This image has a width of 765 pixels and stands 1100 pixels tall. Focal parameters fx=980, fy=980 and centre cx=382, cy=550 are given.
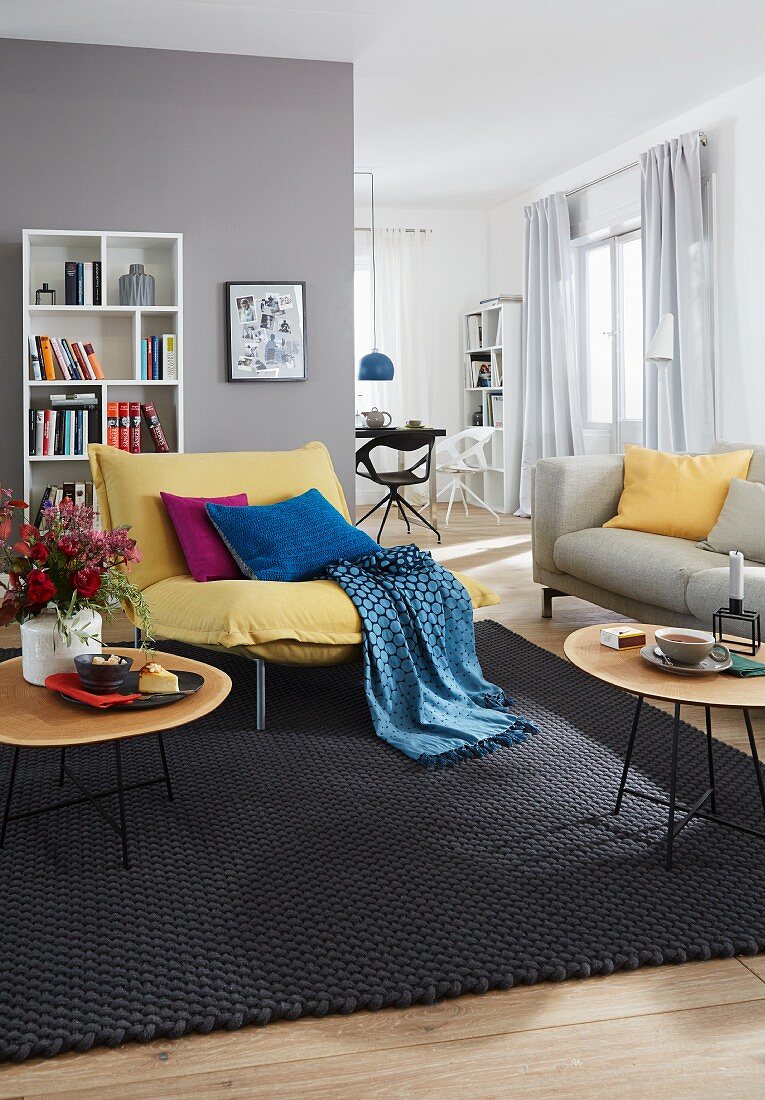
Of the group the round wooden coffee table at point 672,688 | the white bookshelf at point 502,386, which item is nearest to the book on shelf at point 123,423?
the round wooden coffee table at point 672,688

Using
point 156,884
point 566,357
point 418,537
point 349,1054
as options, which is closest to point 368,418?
point 418,537

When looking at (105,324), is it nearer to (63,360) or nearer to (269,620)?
(63,360)

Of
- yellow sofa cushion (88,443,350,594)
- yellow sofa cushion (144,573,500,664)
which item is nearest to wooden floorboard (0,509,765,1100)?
yellow sofa cushion (144,573,500,664)

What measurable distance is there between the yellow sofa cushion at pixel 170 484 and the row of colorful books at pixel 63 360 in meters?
1.09

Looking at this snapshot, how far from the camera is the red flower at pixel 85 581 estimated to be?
219 cm

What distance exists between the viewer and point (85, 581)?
2.20 metres

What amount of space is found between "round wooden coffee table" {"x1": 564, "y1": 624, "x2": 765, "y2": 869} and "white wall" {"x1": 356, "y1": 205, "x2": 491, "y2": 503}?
687cm

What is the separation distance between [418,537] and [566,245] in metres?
2.58

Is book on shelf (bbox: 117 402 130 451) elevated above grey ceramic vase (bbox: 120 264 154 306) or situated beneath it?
situated beneath

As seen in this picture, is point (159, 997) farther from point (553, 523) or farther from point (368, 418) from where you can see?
point (368, 418)

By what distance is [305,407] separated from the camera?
16.6 feet

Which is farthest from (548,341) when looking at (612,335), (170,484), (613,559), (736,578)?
(736,578)

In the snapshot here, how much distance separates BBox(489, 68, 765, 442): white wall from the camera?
17.9 feet

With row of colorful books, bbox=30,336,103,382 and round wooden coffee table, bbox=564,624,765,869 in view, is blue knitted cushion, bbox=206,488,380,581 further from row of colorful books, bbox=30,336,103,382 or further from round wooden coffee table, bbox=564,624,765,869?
row of colorful books, bbox=30,336,103,382
